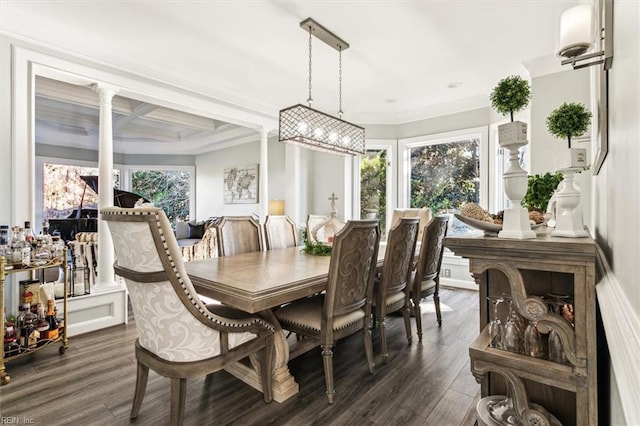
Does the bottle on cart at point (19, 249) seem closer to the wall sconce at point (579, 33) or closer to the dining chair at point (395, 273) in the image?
the dining chair at point (395, 273)

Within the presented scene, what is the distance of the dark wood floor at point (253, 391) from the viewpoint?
178 cm

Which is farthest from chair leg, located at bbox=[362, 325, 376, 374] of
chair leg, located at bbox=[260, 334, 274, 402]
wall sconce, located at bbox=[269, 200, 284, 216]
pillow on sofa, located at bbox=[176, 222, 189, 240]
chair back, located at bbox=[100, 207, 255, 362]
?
pillow on sofa, located at bbox=[176, 222, 189, 240]

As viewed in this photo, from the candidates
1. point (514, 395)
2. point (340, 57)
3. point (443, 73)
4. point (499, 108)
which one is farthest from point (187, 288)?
point (443, 73)

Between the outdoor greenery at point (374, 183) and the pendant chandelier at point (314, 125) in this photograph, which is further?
the outdoor greenery at point (374, 183)

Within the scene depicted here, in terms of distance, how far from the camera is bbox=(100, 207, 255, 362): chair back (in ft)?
4.51

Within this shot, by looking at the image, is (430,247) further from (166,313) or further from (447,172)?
(447,172)

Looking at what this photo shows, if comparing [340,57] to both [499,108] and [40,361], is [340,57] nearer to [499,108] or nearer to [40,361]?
→ [499,108]

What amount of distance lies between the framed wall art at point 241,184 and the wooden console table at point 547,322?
19.6ft

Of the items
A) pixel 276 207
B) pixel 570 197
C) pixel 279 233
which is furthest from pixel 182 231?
pixel 570 197

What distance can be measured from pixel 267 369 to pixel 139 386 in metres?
0.70

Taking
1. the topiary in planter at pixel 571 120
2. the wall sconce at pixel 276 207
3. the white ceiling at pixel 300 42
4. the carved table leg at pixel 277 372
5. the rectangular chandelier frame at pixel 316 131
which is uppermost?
the white ceiling at pixel 300 42

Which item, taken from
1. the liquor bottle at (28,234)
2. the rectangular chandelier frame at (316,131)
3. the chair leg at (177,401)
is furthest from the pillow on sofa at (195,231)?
the chair leg at (177,401)

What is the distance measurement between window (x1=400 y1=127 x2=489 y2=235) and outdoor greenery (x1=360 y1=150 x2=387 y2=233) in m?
0.34

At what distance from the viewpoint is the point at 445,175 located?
499 centimetres
